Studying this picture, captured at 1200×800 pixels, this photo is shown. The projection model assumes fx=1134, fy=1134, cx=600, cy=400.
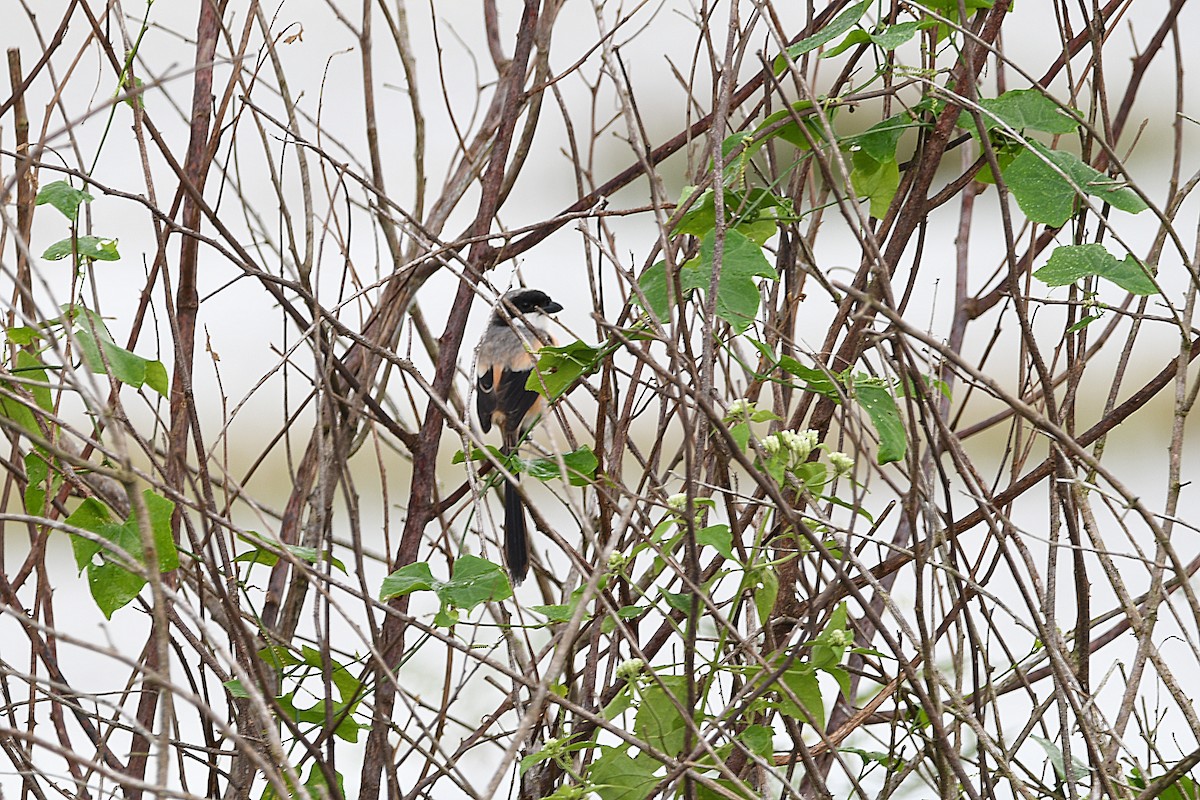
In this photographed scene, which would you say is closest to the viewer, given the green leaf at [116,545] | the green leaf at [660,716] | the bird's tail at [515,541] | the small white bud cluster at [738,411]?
the small white bud cluster at [738,411]

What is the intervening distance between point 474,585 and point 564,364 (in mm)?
271

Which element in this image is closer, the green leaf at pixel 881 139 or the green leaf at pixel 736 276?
the green leaf at pixel 736 276

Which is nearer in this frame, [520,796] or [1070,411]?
[1070,411]

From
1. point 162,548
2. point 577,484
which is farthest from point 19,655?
point 577,484

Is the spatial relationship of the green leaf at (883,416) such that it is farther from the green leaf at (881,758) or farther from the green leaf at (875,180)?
the green leaf at (881,758)

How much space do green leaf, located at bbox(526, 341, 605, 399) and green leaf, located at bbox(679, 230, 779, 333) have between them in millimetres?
147

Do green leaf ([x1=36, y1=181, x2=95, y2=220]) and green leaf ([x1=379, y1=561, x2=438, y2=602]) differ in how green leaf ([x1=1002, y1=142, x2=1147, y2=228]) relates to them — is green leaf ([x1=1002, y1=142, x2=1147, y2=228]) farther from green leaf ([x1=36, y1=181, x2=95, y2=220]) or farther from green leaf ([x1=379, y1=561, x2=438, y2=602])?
green leaf ([x1=36, y1=181, x2=95, y2=220])

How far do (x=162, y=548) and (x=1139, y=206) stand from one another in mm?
1151

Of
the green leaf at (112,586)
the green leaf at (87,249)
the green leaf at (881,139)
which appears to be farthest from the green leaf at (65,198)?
the green leaf at (881,139)

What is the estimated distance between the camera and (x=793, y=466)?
1.11 meters

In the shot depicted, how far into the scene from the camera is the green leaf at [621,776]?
1.15 metres

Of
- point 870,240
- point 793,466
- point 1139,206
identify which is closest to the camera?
point 870,240

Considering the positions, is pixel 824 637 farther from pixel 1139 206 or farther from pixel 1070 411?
pixel 1139 206

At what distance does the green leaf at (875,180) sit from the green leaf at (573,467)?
1.54ft
